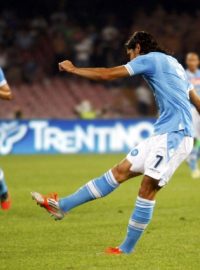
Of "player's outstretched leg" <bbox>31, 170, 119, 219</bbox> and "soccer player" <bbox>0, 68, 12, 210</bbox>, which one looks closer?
"player's outstretched leg" <bbox>31, 170, 119, 219</bbox>

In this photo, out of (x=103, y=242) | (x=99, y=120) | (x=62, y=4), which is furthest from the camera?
(x=62, y=4)

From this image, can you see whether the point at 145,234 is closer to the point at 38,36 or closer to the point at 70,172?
the point at 70,172

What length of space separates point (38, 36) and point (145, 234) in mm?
18290

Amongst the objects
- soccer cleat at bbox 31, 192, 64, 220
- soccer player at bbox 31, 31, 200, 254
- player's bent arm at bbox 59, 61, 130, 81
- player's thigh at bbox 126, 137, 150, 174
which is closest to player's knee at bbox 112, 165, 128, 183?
soccer player at bbox 31, 31, 200, 254

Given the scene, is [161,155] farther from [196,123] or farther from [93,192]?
[196,123]

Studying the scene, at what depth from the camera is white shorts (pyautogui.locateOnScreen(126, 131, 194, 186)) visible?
7719mm

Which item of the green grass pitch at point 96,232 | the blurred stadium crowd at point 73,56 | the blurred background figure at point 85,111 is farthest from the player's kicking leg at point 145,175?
the blurred background figure at point 85,111

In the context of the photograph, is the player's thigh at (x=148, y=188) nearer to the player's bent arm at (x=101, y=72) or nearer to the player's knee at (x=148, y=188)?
the player's knee at (x=148, y=188)

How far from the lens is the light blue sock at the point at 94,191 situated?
8078mm

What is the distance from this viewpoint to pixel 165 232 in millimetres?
9398

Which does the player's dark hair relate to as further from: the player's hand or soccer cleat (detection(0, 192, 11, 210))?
soccer cleat (detection(0, 192, 11, 210))

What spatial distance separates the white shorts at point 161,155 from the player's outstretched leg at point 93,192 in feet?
0.44

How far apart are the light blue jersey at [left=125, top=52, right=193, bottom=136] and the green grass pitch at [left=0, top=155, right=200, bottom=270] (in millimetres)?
1199

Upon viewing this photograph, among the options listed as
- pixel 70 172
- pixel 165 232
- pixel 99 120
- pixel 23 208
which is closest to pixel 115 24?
pixel 99 120
